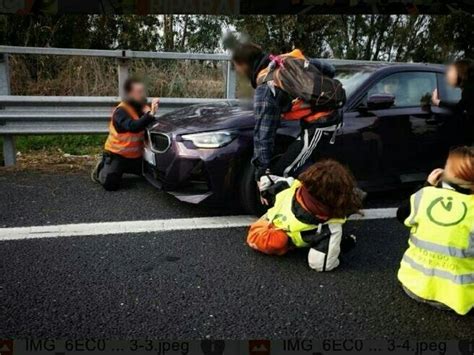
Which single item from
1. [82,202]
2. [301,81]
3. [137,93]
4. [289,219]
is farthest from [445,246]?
[137,93]

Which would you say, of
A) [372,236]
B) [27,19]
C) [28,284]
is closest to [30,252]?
[28,284]

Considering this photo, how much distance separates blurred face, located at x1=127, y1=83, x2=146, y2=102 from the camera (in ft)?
16.2

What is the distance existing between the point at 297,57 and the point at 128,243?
200cm

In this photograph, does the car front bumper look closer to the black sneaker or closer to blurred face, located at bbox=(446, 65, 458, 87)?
the black sneaker

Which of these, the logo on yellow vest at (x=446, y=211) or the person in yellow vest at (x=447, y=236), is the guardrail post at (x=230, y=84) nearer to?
the person in yellow vest at (x=447, y=236)

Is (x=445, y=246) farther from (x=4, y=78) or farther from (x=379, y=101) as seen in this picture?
(x=4, y=78)

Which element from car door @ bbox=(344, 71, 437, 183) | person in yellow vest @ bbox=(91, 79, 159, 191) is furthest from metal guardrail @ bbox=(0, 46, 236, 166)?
car door @ bbox=(344, 71, 437, 183)

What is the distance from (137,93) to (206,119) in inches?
46.3

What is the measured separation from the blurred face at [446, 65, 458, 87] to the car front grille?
312 centimetres

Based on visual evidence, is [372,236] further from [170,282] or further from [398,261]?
[170,282]

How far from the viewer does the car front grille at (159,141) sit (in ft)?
13.7

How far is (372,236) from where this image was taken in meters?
3.88

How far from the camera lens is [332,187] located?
10.3 feet

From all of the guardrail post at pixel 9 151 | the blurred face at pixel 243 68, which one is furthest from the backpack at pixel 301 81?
the guardrail post at pixel 9 151
